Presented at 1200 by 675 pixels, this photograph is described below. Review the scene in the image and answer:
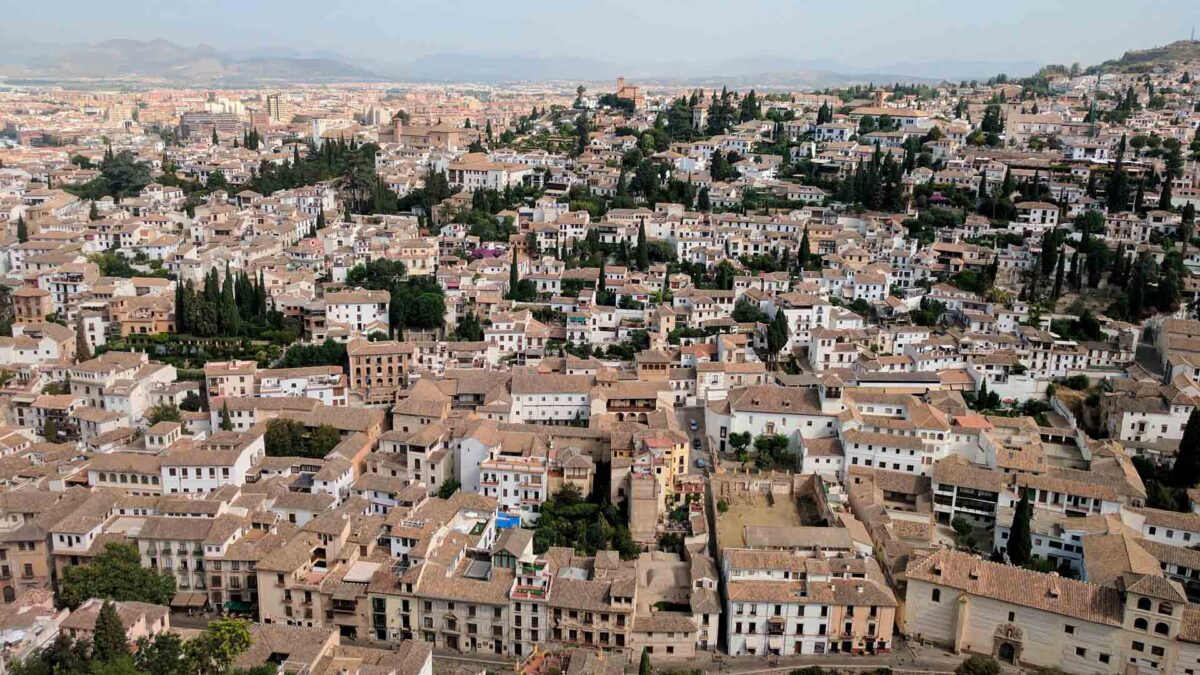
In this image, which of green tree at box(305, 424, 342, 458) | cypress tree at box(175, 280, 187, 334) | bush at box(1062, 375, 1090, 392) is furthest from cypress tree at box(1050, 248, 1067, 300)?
cypress tree at box(175, 280, 187, 334)

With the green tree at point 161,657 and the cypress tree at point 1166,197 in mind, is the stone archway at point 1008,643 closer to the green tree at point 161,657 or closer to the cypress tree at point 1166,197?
the green tree at point 161,657

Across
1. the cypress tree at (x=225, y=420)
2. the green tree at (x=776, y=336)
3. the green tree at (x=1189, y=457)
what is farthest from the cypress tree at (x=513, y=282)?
the green tree at (x=1189, y=457)

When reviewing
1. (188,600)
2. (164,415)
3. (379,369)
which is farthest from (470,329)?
(188,600)

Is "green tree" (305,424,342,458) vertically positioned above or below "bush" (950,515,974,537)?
above

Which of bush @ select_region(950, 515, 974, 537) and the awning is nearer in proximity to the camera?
the awning

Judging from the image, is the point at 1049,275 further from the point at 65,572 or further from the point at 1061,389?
the point at 65,572

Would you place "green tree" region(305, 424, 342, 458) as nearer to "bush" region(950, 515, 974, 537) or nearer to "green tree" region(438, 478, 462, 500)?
"green tree" region(438, 478, 462, 500)
